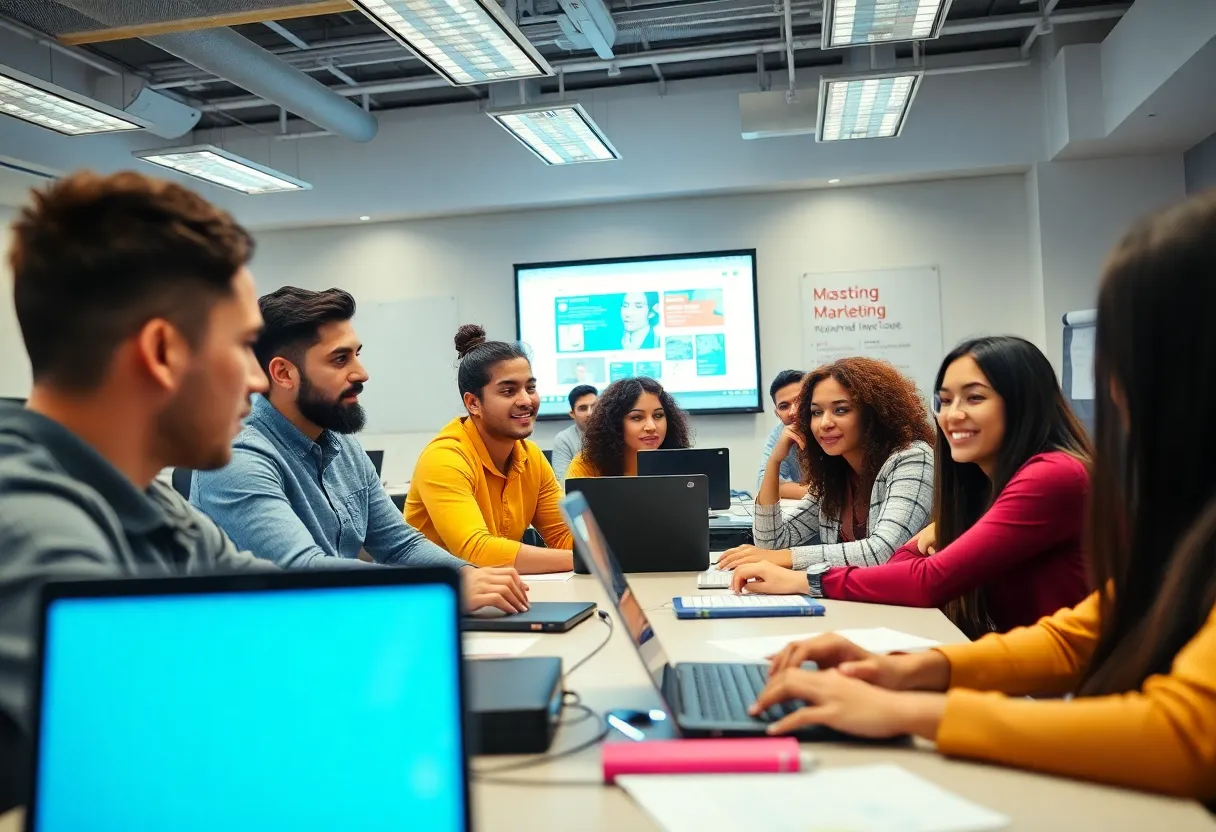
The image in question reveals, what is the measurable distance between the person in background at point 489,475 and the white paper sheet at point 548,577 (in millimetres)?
85

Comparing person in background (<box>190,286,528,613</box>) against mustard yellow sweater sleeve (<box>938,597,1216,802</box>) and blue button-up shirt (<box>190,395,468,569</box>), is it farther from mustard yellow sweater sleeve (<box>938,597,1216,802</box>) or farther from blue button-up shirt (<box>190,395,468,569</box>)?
mustard yellow sweater sleeve (<box>938,597,1216,802</box>)

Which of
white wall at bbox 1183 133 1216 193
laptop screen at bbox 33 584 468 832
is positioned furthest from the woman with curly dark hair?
white wall at bbox 1183 133 1216 193

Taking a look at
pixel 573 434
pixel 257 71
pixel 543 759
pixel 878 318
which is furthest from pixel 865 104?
pixel 543 759

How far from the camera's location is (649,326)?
246 inches

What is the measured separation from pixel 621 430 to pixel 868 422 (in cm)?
126

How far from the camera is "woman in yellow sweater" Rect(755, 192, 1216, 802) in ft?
2.96

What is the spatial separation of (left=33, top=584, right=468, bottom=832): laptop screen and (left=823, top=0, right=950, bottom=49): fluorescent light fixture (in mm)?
3467

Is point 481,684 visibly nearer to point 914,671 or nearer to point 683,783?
point 683,783

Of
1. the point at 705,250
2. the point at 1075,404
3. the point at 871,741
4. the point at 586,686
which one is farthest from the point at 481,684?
the point at 705,250

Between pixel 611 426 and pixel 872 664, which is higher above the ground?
pixel 611 426

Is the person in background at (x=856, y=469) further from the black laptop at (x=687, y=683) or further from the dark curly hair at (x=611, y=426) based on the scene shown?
the black laptop at (x=687, y=683)

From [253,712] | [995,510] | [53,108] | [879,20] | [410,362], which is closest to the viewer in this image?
[253,712]

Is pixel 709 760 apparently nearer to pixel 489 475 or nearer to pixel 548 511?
pixel 489 475

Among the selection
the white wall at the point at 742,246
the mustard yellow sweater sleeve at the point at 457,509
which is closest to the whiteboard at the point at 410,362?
the white wall at the point at 742,246
